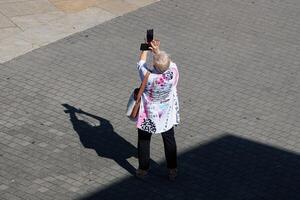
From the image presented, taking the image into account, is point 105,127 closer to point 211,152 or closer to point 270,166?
point 211,152

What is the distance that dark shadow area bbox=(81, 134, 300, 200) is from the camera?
9.92m

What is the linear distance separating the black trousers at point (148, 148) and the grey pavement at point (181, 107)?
A: 24 centimetres

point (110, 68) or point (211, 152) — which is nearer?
point (211, 152)

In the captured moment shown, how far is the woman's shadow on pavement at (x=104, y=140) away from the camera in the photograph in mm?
10773

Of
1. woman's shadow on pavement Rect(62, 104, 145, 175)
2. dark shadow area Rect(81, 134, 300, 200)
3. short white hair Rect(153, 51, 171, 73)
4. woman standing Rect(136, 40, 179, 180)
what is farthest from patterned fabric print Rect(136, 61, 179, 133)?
woman's shadow on pavement Rect(62, 104, 145, 175)

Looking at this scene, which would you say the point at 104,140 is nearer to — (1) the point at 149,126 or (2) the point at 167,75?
(1) the point at 149,126

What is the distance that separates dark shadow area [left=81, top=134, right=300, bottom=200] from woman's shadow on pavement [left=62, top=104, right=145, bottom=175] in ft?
1.66

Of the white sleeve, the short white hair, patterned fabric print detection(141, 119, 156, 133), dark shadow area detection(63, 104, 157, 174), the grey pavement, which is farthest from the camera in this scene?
dark shadow area detection(63, 104, 157, 174)

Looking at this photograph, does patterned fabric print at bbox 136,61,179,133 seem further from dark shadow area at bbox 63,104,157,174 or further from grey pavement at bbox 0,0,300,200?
dark shadow area at bbox 63,104,157,174

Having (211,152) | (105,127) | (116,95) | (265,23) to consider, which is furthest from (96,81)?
(265,23)

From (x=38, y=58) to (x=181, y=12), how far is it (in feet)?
9.78

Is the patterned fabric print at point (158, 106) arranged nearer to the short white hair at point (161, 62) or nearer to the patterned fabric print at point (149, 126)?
the patterned fabric print at point (149, 126)

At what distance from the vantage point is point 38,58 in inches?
523

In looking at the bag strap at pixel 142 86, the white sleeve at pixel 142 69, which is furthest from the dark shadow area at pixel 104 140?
the white sleeve at pixel 142 69
